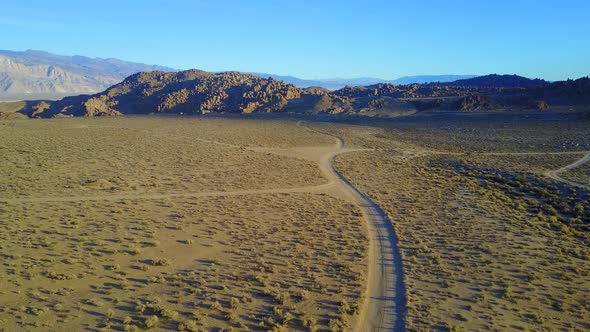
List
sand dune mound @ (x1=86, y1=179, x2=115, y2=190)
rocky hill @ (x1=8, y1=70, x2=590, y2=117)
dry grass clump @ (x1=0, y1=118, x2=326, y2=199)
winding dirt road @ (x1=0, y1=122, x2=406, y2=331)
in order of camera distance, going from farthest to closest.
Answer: rocky hill @ (x1=8, y1=70, x2=590, y2=117) → dry grass clump @ (x1=0, y1=118, x2=326, y2=199) → sand dune mound @ (x1=86, y1=179, x2=115, y2=190) → winding dirt road @ (x1=0, y1=122, x2=406, y2=331)

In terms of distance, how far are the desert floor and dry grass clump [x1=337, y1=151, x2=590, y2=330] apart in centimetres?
7

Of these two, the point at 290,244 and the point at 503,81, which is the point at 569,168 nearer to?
the point at 290,244

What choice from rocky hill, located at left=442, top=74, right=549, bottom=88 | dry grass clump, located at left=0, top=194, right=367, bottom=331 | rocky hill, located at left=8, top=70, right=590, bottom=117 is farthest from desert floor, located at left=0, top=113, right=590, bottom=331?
rocky hill, located at left=442, top=74, right=549, bottom=88

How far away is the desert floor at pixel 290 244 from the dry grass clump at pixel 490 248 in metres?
0.07

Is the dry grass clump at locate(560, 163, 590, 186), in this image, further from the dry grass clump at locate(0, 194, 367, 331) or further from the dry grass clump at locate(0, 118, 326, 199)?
the dry grass clump at locate(0, 194, 367, 331)

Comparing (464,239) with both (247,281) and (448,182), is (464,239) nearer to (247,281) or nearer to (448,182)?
(247,281)

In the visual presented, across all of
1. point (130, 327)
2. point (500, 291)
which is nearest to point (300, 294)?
point (130, 327)

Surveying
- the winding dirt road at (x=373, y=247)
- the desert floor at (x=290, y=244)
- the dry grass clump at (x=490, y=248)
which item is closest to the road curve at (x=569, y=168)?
the desert floor at (x=290, y=244)

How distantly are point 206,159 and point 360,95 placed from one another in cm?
8127

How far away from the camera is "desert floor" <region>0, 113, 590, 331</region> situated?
10219 millimetres

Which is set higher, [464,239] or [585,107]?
[585,107]

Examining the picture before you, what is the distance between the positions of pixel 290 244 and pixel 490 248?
23.1ft

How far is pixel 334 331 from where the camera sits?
31.1ft

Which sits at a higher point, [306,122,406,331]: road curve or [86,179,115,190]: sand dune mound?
[86,179,115,190]: sand dune mound
